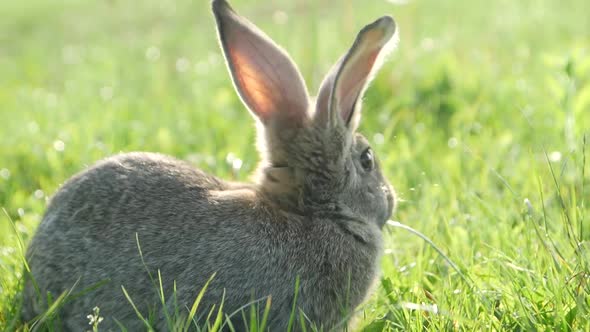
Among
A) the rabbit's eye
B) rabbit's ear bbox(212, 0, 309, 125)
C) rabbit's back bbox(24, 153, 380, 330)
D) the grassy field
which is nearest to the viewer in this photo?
rabbit's back bbox(24, 153, 380, 330)

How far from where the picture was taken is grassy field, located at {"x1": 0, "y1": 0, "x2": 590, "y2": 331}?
3.50m

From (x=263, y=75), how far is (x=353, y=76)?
0.47 metres

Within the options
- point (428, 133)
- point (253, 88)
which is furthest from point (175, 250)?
point (428, 133)

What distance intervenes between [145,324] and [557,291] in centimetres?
169

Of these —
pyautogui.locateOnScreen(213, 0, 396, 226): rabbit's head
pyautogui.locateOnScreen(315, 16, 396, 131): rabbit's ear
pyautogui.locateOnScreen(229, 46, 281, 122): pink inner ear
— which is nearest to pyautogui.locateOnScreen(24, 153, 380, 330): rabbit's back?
pyautogui.locateOnScreen(213, 0, 396, 226): rabbit's head

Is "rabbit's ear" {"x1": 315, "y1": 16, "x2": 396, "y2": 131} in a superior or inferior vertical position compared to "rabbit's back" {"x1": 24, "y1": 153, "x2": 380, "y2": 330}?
superior

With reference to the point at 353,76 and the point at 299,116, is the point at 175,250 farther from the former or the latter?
the point at 353,76

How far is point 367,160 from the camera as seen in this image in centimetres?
414

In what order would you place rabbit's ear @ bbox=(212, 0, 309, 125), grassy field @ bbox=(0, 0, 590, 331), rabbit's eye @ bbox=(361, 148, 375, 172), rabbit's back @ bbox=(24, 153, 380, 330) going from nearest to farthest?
rabbit's back @ bbox=(24, 153, 380, 330) < grassy field @ bbox=(0, 0, 590, 331) < rabbit's ear @ bbox=(212, 0, 309, 125) < rabbit's eye @ bbox=(361, 148, 375, 172)

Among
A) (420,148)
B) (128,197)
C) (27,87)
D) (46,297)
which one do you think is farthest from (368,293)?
(27,87)

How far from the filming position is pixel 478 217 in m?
4.38

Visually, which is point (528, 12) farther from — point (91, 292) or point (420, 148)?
point (91, 292)

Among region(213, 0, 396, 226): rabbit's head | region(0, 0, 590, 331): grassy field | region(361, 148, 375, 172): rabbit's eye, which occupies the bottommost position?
region(0, 0, 590, 331): grassy field

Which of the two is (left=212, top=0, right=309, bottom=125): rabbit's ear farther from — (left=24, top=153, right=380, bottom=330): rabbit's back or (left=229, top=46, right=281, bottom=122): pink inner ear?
(left=24, top=153, right=380, bottom=330): rabbit's back
